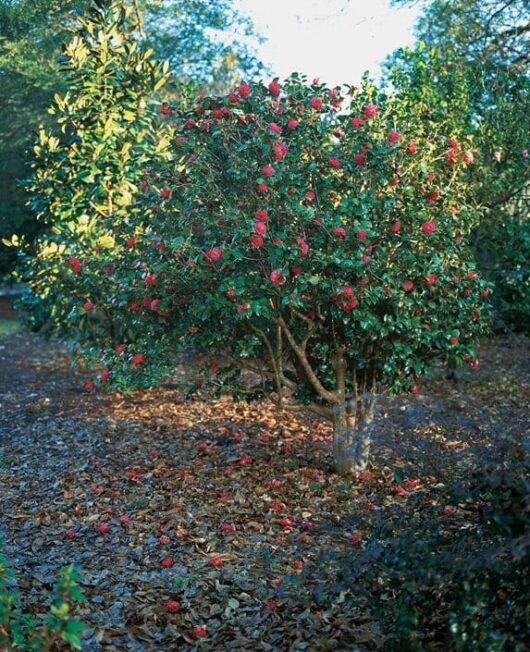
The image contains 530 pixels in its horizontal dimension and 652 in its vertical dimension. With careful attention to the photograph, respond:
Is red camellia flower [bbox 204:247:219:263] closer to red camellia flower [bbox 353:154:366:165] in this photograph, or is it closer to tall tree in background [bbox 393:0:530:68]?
red camellia flower [bbox 353:154:366:165]

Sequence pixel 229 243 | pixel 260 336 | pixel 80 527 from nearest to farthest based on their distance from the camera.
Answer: pixel 229 243 < pixel 80 527 < pixel 260 336

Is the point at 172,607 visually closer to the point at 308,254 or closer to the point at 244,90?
the point at 308,254

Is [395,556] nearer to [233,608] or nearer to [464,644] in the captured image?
[464,644]

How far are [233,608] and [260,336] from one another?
196 cm

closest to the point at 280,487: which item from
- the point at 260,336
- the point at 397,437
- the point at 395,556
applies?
the point at 260,336

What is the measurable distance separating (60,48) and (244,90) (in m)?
9.55

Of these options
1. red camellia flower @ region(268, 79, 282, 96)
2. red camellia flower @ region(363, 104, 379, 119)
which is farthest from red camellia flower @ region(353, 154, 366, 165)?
red camellia flower @ region(268, 79, 282, 96)

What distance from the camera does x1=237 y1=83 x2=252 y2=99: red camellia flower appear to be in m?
4.65

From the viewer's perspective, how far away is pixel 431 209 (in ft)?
16.4

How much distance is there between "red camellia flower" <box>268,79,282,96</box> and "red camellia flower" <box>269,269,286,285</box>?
1170 mm

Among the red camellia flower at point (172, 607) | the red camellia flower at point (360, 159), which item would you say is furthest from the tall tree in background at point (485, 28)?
the red camellia flower at point (172, 607)

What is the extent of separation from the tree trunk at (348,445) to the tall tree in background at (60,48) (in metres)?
8.64

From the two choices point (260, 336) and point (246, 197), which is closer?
point (246, 197)

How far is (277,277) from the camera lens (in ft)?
14.3
